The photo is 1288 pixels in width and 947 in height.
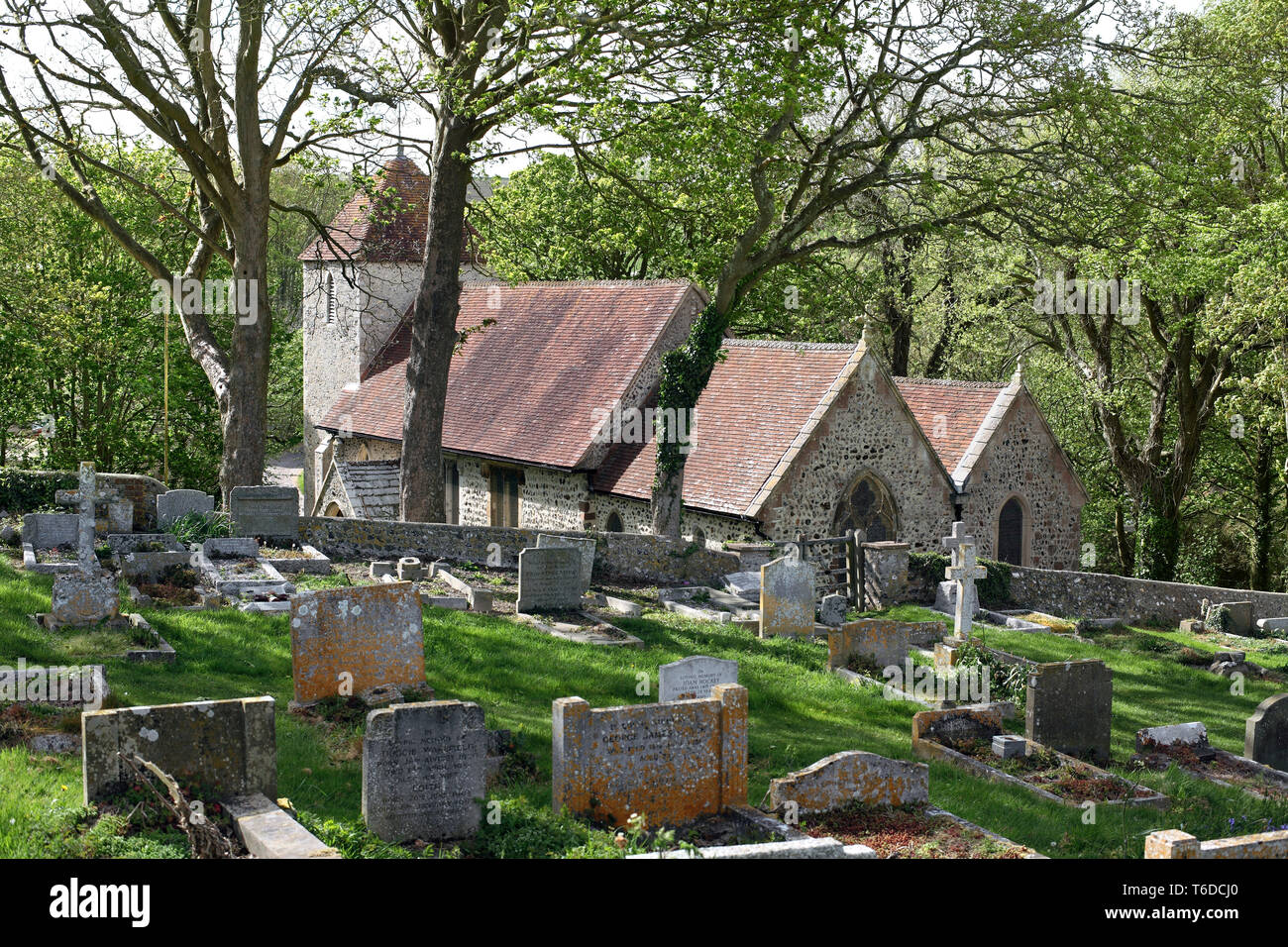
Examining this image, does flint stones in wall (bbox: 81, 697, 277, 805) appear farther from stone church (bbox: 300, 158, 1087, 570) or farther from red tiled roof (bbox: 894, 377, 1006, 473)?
red tiled roof (bbox: 894, 377, 1006, 473)

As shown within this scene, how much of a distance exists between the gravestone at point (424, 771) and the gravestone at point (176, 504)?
1200cm

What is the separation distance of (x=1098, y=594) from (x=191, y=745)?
1963 cm

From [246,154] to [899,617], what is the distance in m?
14.8

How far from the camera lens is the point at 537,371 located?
29312 millimetres

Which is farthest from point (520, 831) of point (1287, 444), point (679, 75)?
point (1287, 444)

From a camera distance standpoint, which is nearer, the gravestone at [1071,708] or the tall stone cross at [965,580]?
the gravestone at [1071,708]

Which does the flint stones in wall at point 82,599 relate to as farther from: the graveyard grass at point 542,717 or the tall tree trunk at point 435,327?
the tall tree trunk at point 435,327

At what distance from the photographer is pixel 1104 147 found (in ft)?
67.3

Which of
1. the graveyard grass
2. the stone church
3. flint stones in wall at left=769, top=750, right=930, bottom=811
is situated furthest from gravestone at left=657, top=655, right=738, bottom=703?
the stone church

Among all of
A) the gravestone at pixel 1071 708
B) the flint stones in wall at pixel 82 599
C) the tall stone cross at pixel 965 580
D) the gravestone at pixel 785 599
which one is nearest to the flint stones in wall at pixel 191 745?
the flint stones in wall at pixel 82 599

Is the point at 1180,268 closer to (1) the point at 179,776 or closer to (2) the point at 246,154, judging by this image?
(2) the point at 246,154

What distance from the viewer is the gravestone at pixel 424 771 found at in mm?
8258

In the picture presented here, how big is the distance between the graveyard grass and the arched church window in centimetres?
623

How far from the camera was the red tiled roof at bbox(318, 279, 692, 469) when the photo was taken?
26.7 meters
